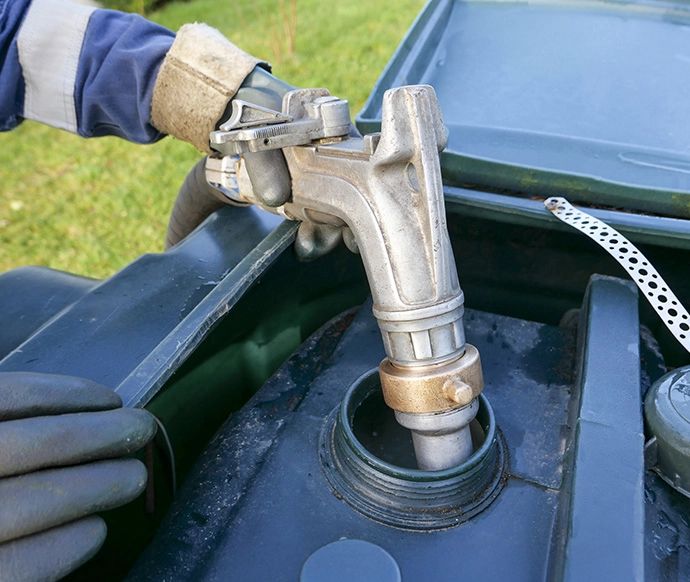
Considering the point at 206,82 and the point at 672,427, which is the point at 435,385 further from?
the point at 206,82

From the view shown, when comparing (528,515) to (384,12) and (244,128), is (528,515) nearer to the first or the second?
(244,128)

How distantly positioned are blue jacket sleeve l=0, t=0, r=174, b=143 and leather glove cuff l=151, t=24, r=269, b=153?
4 centimetres

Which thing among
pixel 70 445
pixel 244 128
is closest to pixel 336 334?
pixel 244 128

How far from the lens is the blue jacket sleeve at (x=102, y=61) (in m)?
1.29

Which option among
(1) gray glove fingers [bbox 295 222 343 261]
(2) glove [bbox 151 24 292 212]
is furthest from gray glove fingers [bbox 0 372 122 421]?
(2) glove [bbox 151 24 292 212]

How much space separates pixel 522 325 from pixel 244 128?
0.66 metres

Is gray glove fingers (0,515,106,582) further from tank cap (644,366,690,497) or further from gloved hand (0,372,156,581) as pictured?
tank cap (644,366,690,497)

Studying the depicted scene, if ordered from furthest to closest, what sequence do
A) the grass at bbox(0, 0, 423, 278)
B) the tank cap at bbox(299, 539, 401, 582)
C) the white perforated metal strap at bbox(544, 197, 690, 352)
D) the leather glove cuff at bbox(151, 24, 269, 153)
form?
the grass at bbox(0, 0, 423, 278) < the leather glove cuff at bbox(151, 24, 269, 153) < the white perforated metal strap at bbox(544, 197, 690, 352) < the tank cap at bbox(299, 539, 401, 582)

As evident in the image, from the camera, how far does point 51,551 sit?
0.67 m

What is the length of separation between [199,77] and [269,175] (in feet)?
1.26

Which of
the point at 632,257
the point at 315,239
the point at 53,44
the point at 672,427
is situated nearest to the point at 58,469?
the point at 315,239

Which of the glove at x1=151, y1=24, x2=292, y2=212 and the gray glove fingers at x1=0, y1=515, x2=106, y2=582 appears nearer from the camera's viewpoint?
the gray glove fingers at x1=0, y1=515, x2=106, y2=582

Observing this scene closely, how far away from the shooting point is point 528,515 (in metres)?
0.85

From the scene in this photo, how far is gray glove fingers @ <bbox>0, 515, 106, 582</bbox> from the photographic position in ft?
2.11
